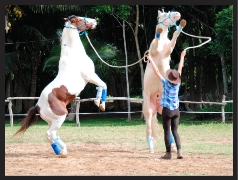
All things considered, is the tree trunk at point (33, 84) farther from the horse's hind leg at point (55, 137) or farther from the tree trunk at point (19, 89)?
the horse's hind leg at point (55, 137)

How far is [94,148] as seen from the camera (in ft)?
31.4

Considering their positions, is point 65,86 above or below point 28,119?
above

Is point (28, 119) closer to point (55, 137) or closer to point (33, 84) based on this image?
point (55, 137)

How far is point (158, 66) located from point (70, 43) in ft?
5.49

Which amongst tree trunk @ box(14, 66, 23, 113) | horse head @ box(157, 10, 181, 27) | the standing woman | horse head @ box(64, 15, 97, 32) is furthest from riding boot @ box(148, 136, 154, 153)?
tree trunk @ box(14, 66, 23, 113)

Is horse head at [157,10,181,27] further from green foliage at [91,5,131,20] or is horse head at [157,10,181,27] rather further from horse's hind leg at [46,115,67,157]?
green foliage at [91,5,131,20]

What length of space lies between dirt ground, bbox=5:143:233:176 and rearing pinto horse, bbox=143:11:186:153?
0.55 metres

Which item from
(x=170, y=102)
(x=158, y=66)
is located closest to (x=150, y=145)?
(x=170, y=102)

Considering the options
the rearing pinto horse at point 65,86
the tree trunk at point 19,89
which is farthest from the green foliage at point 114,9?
the rearing pinto horse at point 65,86

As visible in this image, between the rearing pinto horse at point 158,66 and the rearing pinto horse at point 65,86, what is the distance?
1.06 meters

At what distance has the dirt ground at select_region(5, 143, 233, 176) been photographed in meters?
6.75

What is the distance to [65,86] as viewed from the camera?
8180 millimetres

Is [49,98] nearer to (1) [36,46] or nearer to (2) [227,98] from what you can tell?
(2) [227,98]

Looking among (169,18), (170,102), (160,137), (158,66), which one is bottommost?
(160,137)
